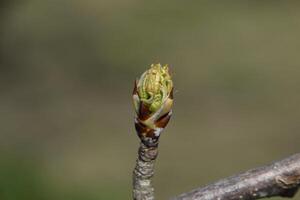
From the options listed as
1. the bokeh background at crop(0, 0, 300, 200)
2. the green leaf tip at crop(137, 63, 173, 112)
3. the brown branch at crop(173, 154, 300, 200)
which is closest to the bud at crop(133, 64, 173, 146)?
the green leaf tip at crop(137, 63, 173, 112)

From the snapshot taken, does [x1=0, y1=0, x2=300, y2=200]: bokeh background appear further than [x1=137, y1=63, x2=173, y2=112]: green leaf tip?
Yes

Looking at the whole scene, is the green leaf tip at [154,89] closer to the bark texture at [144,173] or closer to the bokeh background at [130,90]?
the bark texture at [144,173]

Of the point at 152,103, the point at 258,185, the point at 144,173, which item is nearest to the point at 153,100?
the point at 152,103

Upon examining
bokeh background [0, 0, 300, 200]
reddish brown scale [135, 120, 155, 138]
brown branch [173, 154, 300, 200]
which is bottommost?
brown branch [173, 154, 300, 200]

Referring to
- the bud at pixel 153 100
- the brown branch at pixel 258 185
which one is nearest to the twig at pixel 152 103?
the bud at pixel 153 100

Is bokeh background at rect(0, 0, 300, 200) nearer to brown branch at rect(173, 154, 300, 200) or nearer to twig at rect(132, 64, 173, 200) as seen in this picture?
brown branch at rect(173, 154, 300, 200)

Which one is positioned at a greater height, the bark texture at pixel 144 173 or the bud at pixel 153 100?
the bud at pixel 153 100

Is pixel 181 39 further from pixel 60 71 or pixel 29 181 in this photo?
pixel 29 181
